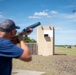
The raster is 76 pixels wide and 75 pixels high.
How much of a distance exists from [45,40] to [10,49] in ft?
109

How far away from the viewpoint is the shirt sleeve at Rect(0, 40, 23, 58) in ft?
11.8

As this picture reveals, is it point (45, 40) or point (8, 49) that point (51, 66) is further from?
point (8, 49)

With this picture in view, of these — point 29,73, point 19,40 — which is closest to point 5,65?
point 19,40

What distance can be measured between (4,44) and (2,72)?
0.37 meters

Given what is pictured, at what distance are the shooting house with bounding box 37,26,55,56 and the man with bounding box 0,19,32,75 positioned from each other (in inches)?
1285

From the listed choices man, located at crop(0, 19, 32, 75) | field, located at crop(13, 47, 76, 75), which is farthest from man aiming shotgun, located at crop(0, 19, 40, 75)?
field, located at crop(13, 47, 76, 75)

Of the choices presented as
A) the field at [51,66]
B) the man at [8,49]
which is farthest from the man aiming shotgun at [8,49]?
the field at [51,66]

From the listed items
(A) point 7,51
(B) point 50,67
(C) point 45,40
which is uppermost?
(C) point 45,40

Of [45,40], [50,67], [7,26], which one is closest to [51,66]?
[50,67]

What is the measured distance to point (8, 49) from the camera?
3.61m

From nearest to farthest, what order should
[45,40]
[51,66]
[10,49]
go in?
[10,49]
[51,66]
[45,40]

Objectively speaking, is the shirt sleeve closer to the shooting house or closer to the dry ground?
the dry ground

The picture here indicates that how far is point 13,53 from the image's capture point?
142 inches

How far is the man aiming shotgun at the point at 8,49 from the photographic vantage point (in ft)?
11.8
